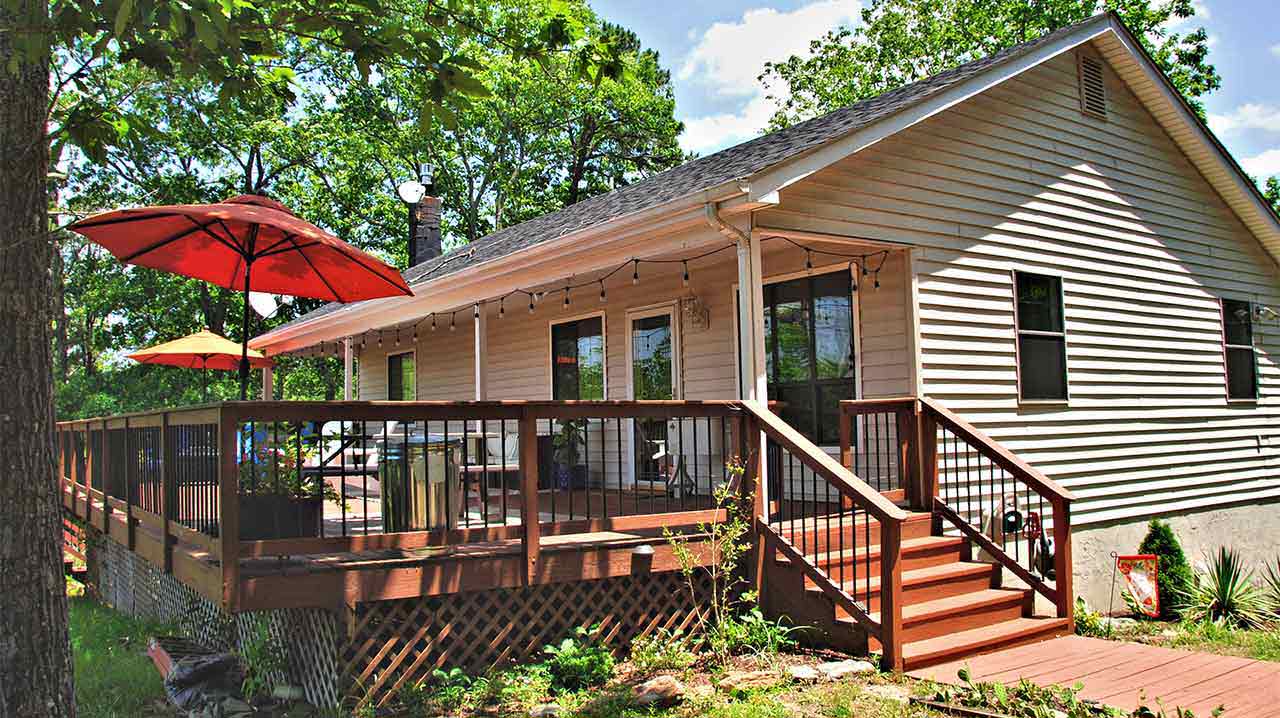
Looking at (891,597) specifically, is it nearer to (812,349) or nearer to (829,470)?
(829,470)

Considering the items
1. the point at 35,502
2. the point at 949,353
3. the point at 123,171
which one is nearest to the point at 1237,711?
the point at 949,353

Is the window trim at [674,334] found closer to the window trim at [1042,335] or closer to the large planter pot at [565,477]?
the large planter pot at [565,477]

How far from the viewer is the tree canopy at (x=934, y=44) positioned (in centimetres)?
2597

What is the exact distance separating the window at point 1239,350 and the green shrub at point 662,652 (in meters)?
8.60

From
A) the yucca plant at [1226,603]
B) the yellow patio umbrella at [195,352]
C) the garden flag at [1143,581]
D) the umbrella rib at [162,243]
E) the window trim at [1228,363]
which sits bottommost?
the yucca plant at [1226,603]

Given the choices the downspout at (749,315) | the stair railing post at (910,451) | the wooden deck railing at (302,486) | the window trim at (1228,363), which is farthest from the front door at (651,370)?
the window trim at (1228,363)

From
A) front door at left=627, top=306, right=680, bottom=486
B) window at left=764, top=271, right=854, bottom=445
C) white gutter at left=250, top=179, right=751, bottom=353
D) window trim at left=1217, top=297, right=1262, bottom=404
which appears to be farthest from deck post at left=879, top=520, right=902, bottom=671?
window trim at left=1217, top=297, right=1262, bottom=404

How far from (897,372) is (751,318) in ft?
6.13

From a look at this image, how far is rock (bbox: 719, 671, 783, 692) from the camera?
5.54 meters

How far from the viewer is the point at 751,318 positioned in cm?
711

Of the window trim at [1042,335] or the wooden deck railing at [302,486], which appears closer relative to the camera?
the wooden deck railing at [302,486]

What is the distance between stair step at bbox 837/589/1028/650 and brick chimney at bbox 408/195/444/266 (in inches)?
556

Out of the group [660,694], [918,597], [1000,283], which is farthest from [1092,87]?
[660,694]

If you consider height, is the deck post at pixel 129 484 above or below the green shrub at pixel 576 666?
above
